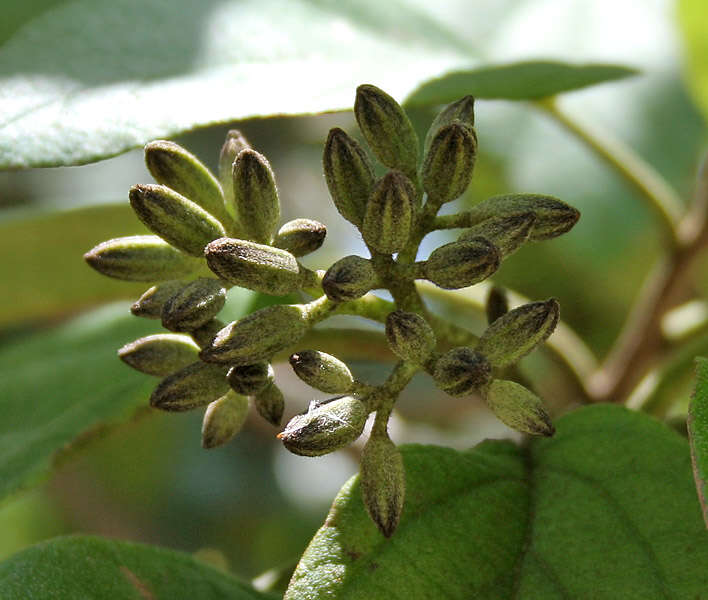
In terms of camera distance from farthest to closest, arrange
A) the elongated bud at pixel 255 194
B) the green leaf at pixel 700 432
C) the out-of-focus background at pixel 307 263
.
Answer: the out-of-focus background at pixel 307 263
the elongated bud at pixel 255 194
the green leaf at pixel 700 432

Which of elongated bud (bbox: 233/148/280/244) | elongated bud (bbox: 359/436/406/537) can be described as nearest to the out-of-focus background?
elongated bud (bbox: 233/148/280/244)

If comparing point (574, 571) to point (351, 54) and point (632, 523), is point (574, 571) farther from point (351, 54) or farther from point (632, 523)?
point (351, 54)

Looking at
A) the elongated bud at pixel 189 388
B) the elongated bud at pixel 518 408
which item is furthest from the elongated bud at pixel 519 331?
the elongated bud at pixel 189 388

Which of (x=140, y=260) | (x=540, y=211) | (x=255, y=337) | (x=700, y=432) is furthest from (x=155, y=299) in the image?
(x=700, y=432)

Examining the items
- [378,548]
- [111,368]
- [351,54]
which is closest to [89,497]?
[111,368]

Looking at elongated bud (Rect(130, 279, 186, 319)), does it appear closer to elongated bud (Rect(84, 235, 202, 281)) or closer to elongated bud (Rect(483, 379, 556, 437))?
elongated bud (Rect(84, 235, 202, 281))

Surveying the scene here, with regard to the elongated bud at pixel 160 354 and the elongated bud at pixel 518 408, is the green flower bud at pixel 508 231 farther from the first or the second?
the elongated bud at pixel 160 354

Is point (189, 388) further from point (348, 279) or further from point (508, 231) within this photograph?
point (508, 231)
